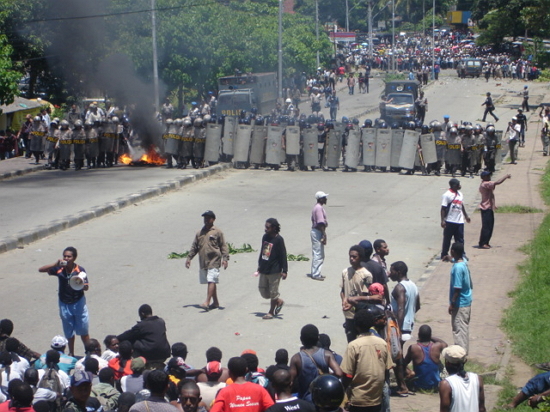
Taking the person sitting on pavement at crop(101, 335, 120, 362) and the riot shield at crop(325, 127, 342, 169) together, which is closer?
the person sitting on pavement at crop(101, 335, 120, 362)

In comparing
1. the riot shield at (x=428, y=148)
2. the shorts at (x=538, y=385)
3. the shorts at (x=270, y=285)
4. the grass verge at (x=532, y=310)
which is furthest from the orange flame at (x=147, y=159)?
the shorts at (x=538, y=385)

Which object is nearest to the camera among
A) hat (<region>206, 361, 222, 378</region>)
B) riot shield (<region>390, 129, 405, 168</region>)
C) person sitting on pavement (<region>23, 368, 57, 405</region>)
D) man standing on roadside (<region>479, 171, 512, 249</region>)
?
person sitting on pavement (<region>23, 368, 57, 405</region>)

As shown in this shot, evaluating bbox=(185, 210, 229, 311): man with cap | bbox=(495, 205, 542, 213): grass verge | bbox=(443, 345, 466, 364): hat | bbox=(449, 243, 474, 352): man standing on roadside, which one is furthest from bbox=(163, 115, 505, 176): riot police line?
bbox=(443, 345, 466, 364): hat

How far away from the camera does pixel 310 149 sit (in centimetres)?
2444

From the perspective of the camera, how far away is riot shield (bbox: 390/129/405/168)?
78.2ft

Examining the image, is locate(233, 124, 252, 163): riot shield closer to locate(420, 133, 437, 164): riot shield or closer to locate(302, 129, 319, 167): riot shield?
locate(302, 129, 319, 167): riot shield

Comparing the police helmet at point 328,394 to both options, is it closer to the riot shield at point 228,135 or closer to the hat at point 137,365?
the hat at point 137,365

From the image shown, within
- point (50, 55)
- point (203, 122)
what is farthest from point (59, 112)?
point (203, 122)

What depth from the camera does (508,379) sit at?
29.7 ft

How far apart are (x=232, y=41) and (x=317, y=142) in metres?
19.5

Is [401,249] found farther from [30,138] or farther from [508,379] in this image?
[30,138]

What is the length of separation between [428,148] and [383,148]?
133 centimetres

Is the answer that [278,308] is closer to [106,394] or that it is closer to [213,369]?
[213,369]

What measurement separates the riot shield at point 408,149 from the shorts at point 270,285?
13.4m
